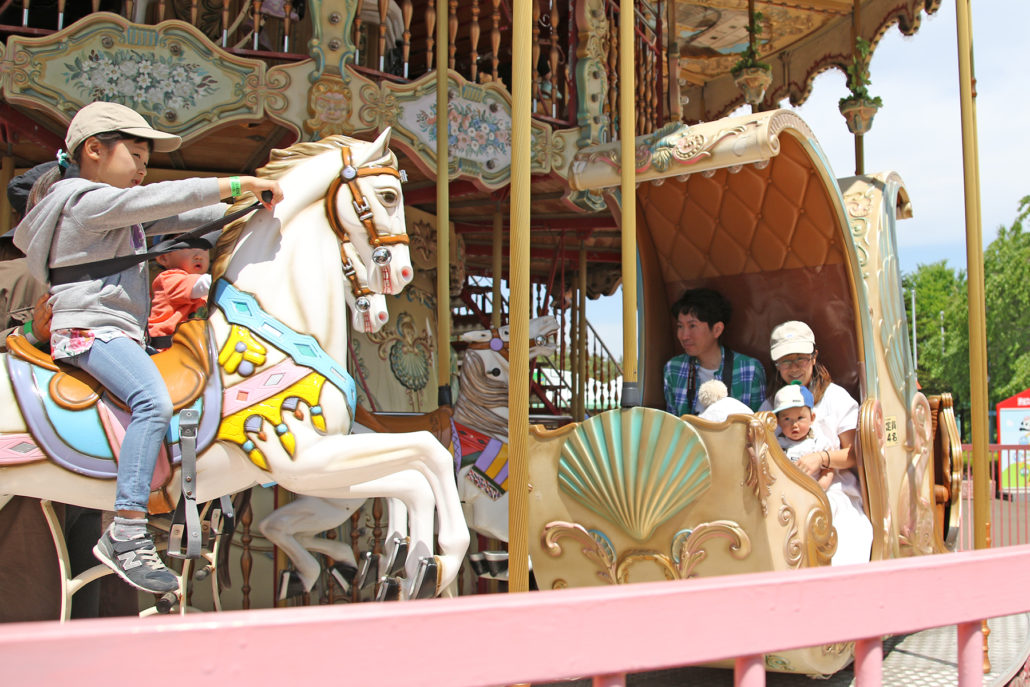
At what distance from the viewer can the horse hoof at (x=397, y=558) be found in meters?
3.03

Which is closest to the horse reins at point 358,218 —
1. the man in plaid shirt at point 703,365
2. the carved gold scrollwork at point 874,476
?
the man in plaid shirt at point 703,365

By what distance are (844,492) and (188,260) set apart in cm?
314

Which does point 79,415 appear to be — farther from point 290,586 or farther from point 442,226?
point 442,226

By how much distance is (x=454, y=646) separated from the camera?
0.95 meters

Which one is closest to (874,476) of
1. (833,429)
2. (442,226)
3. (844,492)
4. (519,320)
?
(844,492)

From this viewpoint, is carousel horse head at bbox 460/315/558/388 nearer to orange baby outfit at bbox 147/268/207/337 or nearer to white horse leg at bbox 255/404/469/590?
orange baby outfit at bbox 147/268/207/337

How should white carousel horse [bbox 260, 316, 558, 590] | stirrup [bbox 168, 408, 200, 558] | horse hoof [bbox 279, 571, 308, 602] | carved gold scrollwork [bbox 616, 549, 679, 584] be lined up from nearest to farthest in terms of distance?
stirrup [bbox 168, 408, 200, 558] → carved gold scrollwork [bbox 616, 549, 679, 584] → horse hoof [bbox 279, 571, 308, 602] → white carousel horse [bbox 260, 316, 558, 590]

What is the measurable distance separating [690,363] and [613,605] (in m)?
3.69

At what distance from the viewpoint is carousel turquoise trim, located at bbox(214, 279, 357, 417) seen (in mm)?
2965

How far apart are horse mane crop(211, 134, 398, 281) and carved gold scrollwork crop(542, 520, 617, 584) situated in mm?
1594

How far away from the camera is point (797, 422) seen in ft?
13.5

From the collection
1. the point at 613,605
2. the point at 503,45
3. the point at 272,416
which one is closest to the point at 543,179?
the point at 503,45

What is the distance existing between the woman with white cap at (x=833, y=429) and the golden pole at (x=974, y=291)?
0.50 meters

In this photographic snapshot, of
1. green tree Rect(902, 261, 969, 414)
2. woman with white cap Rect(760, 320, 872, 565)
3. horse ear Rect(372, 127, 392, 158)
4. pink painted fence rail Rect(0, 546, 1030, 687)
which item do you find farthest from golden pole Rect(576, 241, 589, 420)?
green tree Rect(902, 261, 969, 414)
